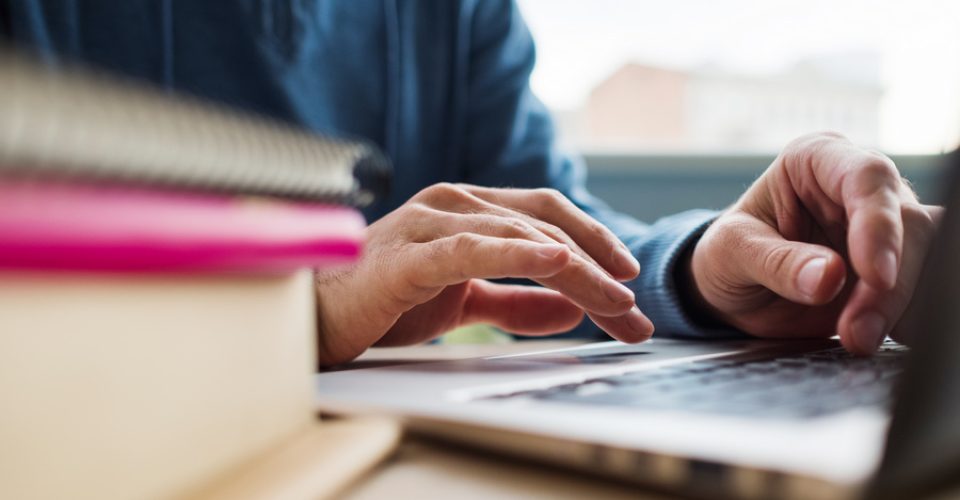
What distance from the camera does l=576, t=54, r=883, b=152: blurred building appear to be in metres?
1.18

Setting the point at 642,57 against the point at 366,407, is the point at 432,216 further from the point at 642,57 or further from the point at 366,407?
the point at 642,57

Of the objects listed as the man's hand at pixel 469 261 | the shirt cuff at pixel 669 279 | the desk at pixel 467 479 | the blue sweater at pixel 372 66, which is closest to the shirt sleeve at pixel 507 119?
the blue sweater at pixel 372 66

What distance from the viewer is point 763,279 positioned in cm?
40

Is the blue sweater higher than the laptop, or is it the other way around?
the blue sweater

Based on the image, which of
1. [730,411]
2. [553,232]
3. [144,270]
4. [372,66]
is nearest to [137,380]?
[144,270]

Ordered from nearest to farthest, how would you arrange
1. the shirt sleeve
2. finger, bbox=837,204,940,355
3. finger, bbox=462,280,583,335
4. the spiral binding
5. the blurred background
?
the spiral binding, finger, bbox=837,204,940,355, finger, bbox=462,280,583,335, the shirt sleeve, the blurred background

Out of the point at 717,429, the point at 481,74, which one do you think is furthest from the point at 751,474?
the point at 481,74

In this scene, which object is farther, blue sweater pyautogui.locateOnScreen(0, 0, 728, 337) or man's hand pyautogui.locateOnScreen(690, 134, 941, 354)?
blue sweater pyautogui.locateOnScreen(0, 0, 728, 337)

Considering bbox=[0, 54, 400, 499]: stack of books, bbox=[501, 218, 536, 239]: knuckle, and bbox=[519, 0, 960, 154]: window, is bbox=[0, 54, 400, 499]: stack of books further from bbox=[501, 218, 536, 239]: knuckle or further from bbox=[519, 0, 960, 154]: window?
bbox=[519, 0, 960, 154]: window

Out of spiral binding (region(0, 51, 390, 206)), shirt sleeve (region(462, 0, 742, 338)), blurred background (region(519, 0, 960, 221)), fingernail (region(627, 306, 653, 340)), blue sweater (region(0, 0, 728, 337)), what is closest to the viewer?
spiral binding (region(0, 51, 390, 206))

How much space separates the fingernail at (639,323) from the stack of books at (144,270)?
230mm

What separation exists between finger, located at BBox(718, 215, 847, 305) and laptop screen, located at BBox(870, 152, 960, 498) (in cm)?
22

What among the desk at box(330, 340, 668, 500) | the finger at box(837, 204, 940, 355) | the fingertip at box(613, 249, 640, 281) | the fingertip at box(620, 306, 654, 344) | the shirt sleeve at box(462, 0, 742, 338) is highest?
the shirt sleeve at box(462, 0, 742, 338)

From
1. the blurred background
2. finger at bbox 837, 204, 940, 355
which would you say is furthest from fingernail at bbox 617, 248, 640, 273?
the blurred background
